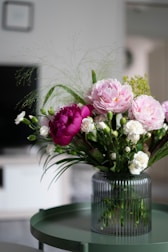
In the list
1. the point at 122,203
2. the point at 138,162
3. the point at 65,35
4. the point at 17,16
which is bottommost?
the point at 122,203

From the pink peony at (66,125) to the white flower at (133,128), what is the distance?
0.14 metres

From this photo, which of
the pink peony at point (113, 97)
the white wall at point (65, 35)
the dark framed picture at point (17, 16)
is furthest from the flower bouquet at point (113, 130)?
the dark framed picture at point (17, 16)

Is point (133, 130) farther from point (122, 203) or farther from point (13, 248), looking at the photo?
point (13, 248)

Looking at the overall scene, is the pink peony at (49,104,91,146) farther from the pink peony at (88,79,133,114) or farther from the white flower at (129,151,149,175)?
the white flower at (129,151,149,175)

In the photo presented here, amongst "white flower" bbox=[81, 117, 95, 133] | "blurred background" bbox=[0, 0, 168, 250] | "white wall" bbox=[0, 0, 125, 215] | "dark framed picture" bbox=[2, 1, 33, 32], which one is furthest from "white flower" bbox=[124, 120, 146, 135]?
"dark framed picture" bbox=[2, 1, 33, 32]

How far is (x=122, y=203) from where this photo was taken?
1.39 m

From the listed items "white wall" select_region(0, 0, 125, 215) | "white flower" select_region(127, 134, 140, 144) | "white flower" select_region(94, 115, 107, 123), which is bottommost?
"white flower" select_region(127, 134, 140, 144)

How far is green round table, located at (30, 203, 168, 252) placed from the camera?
129cm

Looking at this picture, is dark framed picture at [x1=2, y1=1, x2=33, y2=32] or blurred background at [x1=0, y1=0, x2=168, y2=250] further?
dark framed picture at [x1=2, y1=1, x2=33, y2=32]

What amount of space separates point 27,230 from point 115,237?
214 centimetres

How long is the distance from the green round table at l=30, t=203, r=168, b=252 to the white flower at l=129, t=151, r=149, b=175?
0.22 meters

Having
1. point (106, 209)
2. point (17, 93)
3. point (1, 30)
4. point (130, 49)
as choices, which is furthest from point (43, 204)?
point (130, 49)

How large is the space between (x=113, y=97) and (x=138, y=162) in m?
0.21

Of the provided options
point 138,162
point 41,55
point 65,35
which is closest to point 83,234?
point 138,162
